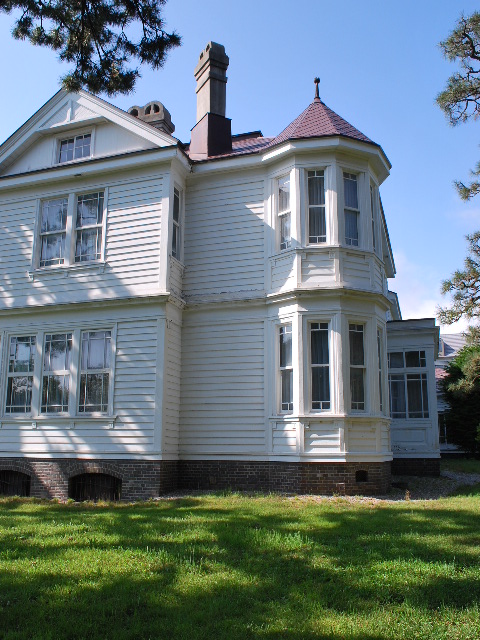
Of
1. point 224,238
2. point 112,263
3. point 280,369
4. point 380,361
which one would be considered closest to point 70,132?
point 112,263

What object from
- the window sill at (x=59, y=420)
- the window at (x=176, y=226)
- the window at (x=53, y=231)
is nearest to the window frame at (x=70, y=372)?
the window sill at (x=59, y=420)

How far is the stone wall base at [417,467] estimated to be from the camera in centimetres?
1700

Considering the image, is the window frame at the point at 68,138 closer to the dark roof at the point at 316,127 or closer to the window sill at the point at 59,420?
the dark roof at the point at 316,127

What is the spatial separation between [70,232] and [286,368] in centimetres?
634

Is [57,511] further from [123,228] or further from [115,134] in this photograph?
[115,134]

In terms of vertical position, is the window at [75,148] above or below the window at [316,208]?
above

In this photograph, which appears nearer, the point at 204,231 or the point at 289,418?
the point at 289,418

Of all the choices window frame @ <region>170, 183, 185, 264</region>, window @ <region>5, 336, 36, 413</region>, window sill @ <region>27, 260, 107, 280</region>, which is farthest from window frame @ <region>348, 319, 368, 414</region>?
window @ <region>5, 336, 36, 413</region>

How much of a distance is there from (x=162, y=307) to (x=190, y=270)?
1.67 m

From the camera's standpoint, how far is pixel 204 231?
14781 mm

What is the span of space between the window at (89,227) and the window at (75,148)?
50.6 inches

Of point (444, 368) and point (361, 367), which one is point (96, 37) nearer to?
point (361, 367)

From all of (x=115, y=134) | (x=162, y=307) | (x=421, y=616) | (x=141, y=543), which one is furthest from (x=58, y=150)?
(x=421, y=616)

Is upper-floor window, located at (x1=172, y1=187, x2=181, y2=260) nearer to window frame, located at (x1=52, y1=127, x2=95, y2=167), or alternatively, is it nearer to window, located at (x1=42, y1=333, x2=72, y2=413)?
window frame, located at (x1=52, y1=127, x2=95, y2=167)
